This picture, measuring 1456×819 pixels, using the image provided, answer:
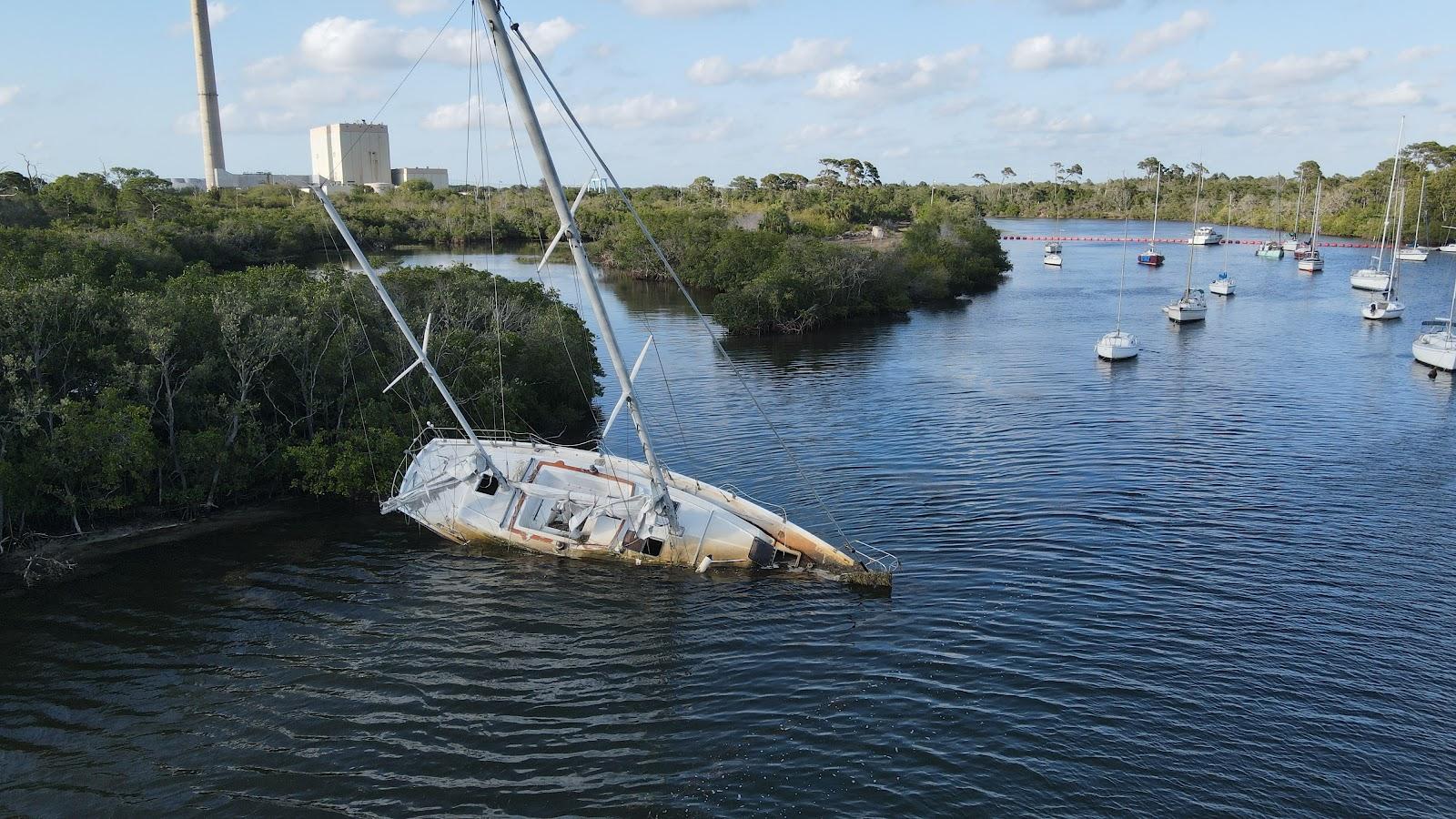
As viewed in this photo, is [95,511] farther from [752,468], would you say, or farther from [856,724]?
[856,724]

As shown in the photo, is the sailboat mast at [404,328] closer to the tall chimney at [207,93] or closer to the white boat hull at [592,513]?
the white boat hull at [592,513]

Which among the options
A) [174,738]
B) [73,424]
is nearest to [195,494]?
[73,424]

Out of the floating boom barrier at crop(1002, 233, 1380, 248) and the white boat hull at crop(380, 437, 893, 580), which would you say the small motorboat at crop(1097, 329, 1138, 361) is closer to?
the white boat hull at crop(380, 437, 893, 580)

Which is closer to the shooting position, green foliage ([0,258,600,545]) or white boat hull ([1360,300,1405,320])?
green foliage ([0,258,600,545])

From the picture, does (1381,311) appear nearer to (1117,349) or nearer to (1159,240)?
(1117,349)

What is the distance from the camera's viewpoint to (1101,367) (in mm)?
69688

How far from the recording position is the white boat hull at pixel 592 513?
32531 mm

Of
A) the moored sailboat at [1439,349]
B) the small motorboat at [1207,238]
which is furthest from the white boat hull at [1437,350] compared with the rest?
the small motorboat at [1207,238]

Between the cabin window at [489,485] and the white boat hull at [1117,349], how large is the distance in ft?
170

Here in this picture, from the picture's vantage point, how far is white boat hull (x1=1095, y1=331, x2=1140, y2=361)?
234ft

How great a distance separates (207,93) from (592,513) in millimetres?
174082

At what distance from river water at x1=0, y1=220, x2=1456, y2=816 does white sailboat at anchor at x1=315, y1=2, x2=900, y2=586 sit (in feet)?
3.02

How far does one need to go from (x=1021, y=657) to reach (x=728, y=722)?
8701mm

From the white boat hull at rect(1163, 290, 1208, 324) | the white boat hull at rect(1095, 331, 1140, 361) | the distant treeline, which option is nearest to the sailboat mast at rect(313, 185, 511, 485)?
the distant treeline
